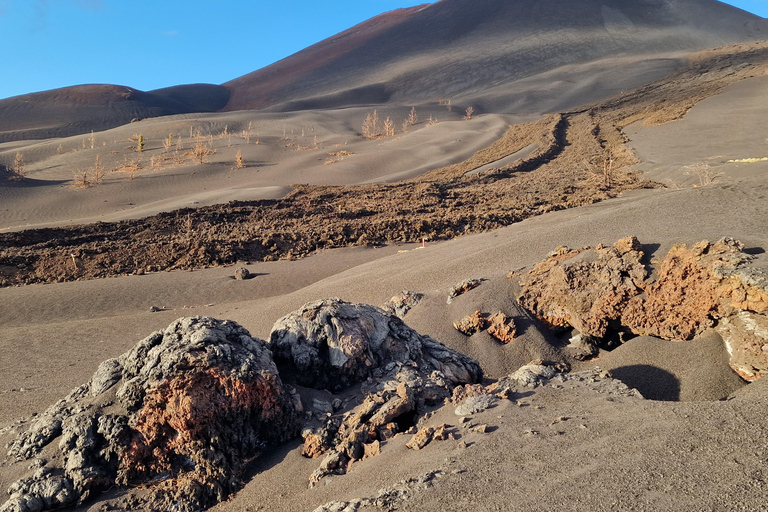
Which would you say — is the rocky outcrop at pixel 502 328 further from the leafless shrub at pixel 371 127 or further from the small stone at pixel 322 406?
the leafless shrub at pixel 371 127

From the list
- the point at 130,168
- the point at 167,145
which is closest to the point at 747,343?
the point at 130,168

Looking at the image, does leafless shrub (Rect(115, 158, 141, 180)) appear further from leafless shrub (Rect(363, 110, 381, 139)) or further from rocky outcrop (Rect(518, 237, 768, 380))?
rocky outcrop (Rect(518, 237, 768, 380))

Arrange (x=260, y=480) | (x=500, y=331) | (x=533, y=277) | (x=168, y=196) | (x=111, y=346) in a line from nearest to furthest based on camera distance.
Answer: (x=260, y=480), (x=500, y=331), (x=533, y=277), (x=111, y=346), (x=168, y=196)

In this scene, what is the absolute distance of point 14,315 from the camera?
314 inches

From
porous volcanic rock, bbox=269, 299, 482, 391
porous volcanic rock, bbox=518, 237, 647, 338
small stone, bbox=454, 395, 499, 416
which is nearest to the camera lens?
small stone, bbox=454, 395, 499, 416

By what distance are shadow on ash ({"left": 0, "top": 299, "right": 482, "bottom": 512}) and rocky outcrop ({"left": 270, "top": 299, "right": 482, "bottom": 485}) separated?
0.02 m

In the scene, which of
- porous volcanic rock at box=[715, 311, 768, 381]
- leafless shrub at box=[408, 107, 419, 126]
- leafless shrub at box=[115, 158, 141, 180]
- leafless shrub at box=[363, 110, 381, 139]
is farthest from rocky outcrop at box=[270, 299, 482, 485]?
leafless shrub at box=[408, 107, 419, 126]

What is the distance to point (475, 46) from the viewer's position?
65.8m

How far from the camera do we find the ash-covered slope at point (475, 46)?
56688 mm

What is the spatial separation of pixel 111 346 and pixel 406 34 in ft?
257

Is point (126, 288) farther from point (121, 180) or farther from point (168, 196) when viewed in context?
point (121, 180)

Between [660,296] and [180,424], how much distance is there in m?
3.72

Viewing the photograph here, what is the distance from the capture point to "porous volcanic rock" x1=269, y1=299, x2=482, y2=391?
12.2 ft

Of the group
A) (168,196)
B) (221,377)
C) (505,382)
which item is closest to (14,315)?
(221,377)
